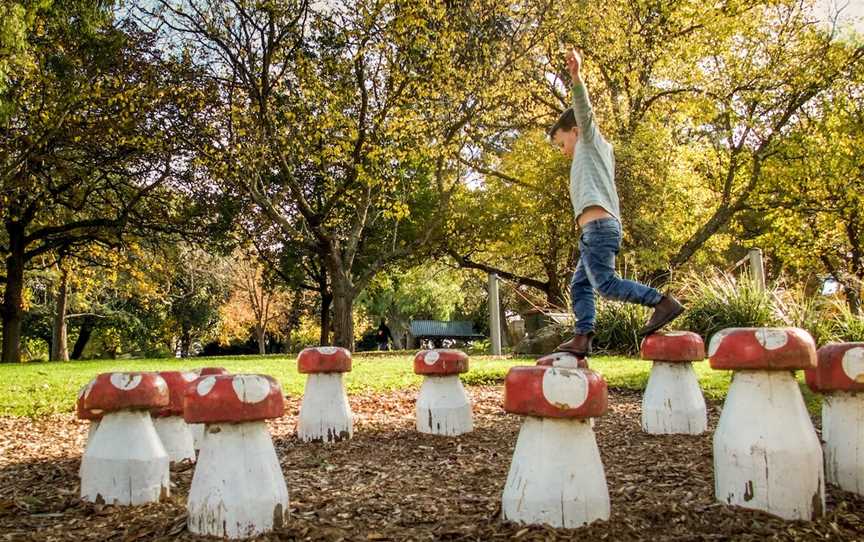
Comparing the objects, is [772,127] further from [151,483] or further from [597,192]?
[151,483]

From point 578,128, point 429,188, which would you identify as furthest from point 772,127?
point 578,128

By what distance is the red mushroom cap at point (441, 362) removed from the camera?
3814 millimetres

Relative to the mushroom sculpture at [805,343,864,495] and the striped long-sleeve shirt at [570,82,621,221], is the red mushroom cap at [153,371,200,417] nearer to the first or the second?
the striped long-sleeve shirt at [570,82,621,221]

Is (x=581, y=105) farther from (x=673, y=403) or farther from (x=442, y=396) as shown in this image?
(x=442, y=396)

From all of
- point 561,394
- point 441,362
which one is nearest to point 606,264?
point 441,362

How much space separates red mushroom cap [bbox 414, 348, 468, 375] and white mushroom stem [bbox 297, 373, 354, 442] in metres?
0.51

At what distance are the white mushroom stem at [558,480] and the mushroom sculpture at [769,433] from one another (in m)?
0.50

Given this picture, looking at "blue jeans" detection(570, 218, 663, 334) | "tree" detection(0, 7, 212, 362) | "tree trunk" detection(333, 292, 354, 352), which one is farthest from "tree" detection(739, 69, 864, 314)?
"blue jeans" detection(570, 218, 663, 334)

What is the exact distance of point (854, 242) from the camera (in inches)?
755

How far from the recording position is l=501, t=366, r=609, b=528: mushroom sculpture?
82.7 inches

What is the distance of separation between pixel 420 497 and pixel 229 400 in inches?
35.2

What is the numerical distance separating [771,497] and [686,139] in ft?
67.3

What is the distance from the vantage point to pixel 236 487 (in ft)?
6.92

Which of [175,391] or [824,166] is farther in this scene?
[824,166]
